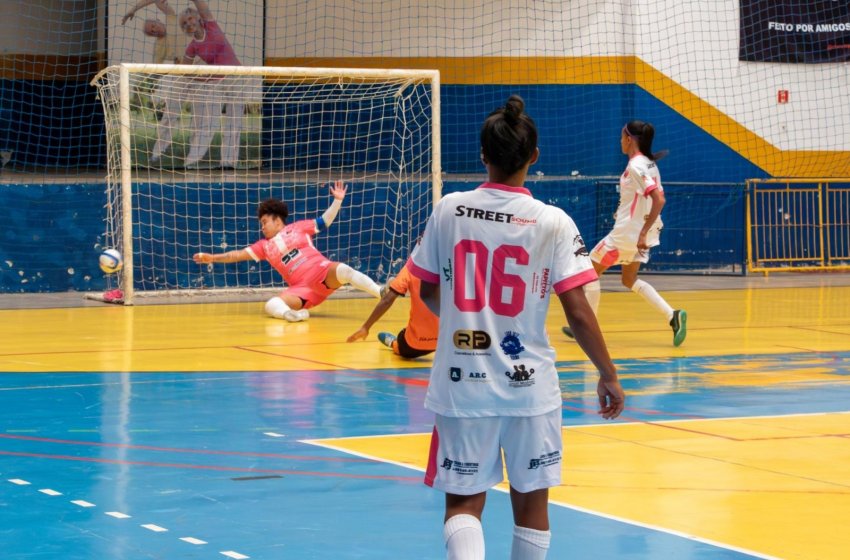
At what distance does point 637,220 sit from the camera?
13.6 m

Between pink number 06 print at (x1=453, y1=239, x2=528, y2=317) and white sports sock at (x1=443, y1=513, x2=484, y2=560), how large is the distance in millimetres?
723

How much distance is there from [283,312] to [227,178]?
16.4 feet

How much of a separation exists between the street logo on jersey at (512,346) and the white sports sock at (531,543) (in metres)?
0.60

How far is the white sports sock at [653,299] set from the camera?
13547 mm

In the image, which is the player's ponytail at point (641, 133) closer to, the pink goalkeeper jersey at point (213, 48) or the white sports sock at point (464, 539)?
the white sports sock at point (464, 539)

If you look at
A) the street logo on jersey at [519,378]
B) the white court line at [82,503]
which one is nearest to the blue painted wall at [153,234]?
the white court line at [82,503]

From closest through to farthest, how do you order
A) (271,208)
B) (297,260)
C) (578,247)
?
(578,247) → (271,208) → (297,260)

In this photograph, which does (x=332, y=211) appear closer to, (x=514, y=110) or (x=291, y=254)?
(x=291, y=254)

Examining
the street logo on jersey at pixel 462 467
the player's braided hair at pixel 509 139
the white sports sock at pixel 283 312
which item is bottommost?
the street logo on jersey at pixel 462 467

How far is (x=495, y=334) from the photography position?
15.8ft

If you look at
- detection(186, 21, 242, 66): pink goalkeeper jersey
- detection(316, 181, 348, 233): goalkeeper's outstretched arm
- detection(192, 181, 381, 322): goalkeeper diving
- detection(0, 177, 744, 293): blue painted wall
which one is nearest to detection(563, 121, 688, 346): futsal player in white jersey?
detection(192, 181, 381, 322): goalkeeper diving

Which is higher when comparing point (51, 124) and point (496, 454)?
point (51, 124)

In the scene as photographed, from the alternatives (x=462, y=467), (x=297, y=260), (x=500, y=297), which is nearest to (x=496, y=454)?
(x=462, y=467)

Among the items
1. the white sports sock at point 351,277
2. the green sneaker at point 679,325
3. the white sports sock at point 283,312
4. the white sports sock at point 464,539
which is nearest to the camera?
the white sports sock at point 464,539
